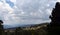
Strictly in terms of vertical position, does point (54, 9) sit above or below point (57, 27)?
above

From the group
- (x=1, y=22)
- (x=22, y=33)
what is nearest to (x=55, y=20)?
(x=22, y=33)

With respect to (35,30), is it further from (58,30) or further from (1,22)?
(1,22)

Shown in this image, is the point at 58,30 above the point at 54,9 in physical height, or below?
below

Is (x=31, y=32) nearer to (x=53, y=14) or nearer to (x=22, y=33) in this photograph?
(x=22, y=33)

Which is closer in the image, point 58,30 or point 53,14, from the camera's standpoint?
point 58,30

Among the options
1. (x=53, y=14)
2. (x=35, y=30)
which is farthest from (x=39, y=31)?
(x=53, y=14)

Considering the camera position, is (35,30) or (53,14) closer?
(35,30)
